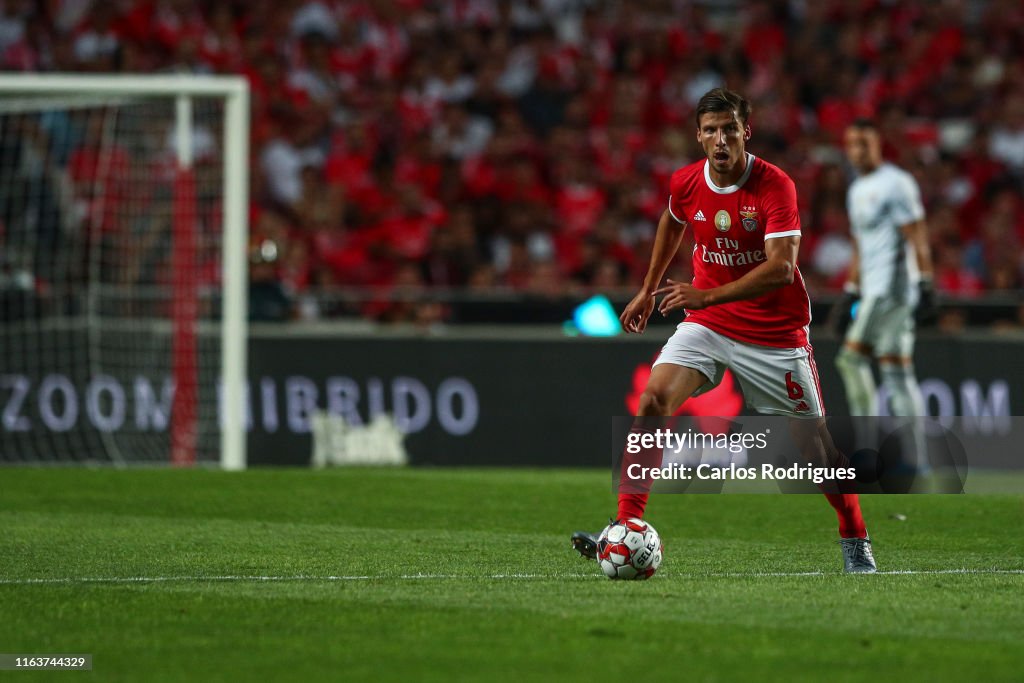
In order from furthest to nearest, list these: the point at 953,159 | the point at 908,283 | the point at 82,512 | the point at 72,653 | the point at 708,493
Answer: the point at 953,159 < the point at 908,283 < the point at 708,493 < the point at 82,512 < the point at 72,653

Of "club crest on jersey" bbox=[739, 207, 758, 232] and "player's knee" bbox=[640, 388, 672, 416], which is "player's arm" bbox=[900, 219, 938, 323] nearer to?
"club crest on jersey" bbox=[739, 207, 758, 232]

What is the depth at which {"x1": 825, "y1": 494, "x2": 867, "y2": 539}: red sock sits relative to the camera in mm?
6906

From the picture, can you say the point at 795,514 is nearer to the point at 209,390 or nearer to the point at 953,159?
the point at 209,390

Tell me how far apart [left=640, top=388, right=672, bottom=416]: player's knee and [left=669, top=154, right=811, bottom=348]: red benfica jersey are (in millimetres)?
444

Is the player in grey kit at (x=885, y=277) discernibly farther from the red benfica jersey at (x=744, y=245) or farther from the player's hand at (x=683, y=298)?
the player's hand at (x=683, y=298)

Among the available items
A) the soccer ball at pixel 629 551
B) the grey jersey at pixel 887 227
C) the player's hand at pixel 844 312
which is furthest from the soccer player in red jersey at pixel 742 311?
the player's hand at pixel 844 312

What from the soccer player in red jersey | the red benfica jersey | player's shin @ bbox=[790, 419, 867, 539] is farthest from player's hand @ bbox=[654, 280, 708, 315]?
player's shin @ bbox=[790, 419, 867, 539]

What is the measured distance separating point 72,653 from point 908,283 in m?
8.33

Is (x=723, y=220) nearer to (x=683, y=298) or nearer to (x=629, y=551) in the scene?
(x=683, y=298)

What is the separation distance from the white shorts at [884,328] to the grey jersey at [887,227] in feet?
0.21

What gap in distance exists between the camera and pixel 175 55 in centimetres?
1670

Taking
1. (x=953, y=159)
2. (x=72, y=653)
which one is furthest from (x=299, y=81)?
(x=72, y=653)

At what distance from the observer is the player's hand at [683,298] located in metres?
6.51

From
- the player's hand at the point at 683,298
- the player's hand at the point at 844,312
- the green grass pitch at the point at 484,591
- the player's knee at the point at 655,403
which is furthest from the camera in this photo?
the player's hand at the point at 844,312
